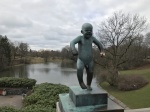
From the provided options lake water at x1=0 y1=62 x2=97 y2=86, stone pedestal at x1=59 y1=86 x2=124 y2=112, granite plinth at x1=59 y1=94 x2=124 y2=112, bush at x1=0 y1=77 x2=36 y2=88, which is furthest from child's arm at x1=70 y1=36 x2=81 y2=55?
lake water at x1=0 y1=62 x2=97 y2=86

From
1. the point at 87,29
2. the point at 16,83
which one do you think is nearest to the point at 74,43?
the point at 87,29

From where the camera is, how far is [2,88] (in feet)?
63.6

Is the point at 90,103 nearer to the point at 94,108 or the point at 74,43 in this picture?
the point at 94,108

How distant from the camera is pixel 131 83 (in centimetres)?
1927

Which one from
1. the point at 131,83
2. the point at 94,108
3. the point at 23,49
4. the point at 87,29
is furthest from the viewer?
the point at 23,49

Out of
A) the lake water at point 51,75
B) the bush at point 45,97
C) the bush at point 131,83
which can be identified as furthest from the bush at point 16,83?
the bush at point 131,83

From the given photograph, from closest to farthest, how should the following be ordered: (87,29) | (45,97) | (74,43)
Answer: (87,29) < (74,43) < (45,97)

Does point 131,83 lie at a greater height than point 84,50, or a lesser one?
lesser

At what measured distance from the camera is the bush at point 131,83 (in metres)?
18.7

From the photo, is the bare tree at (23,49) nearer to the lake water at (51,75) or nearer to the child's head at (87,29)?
the lake water at (51,75)

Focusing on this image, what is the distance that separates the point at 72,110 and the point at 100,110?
604 millimetres

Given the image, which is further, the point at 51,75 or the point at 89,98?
the point at 51,75

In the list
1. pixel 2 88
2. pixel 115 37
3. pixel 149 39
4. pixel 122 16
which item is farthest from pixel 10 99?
pixel 149 39

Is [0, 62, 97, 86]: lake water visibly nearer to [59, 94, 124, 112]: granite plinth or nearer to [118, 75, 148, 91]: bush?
[118, 75, 148, 91]: bush
